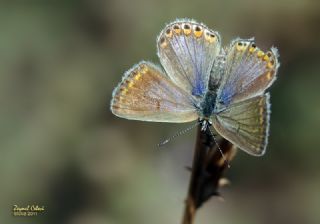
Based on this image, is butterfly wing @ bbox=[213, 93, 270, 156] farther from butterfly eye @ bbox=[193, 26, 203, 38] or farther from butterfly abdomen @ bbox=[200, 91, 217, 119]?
butterfly eye @ bbox=[193, 26, 203, 38]

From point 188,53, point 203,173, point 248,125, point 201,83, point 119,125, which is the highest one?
point 188,53

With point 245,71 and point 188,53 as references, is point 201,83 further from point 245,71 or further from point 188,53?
point 245,71

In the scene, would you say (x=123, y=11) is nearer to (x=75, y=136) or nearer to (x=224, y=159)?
(x=75, y=136)

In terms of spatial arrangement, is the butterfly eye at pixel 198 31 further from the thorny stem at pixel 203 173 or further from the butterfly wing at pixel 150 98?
the thorny stem at pixel 203 173

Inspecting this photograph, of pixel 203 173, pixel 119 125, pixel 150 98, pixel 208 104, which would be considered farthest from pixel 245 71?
pixel 119 125

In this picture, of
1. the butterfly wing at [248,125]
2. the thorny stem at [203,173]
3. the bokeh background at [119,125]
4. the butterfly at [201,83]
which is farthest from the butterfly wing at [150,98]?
the bokeh background at [119,125]

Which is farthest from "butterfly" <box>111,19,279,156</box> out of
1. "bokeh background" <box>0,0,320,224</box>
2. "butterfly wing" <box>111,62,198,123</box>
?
"bokeh background" <box>0,0,320,224</box>
